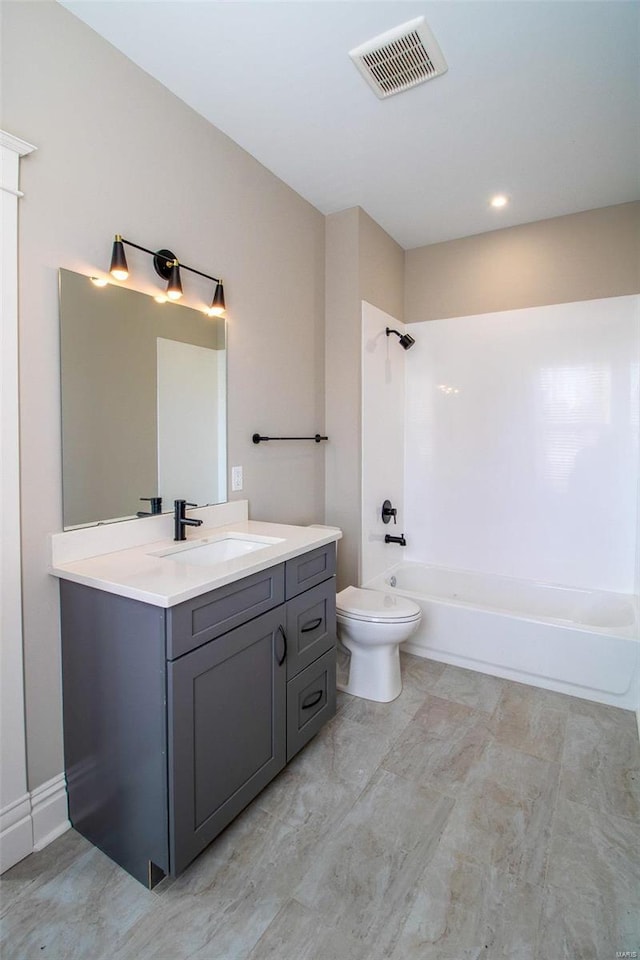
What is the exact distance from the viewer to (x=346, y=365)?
2846mm

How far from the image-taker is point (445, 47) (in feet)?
5.50

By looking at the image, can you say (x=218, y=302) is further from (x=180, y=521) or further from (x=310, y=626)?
(x=310, y=626)

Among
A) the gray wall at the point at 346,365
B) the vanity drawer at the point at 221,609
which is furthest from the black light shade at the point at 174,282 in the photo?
the gray wall at the point at 346,365

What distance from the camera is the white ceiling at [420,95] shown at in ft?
5.09

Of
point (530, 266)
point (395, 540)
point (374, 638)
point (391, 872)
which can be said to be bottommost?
point (391, 872)

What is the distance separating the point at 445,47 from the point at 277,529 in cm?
194

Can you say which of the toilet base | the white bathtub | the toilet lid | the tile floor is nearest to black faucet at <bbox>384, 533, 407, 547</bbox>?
the white bathtub

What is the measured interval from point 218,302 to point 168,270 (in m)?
0.28

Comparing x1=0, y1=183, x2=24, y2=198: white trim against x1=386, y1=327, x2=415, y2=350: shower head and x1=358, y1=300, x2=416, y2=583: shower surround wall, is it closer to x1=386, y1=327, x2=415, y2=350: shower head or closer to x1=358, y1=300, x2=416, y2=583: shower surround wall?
x1=358, y1=300, x2=416, y2=583: shower surround wall

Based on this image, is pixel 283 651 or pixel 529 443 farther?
pixel 529 443

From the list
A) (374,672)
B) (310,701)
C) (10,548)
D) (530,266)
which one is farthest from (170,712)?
(530,266)

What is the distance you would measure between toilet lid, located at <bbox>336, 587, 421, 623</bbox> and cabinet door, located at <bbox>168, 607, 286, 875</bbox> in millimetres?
633

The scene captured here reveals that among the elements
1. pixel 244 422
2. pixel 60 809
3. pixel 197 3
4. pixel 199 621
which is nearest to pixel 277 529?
pixel 244 422

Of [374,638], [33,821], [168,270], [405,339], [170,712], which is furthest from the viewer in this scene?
[405,339]
